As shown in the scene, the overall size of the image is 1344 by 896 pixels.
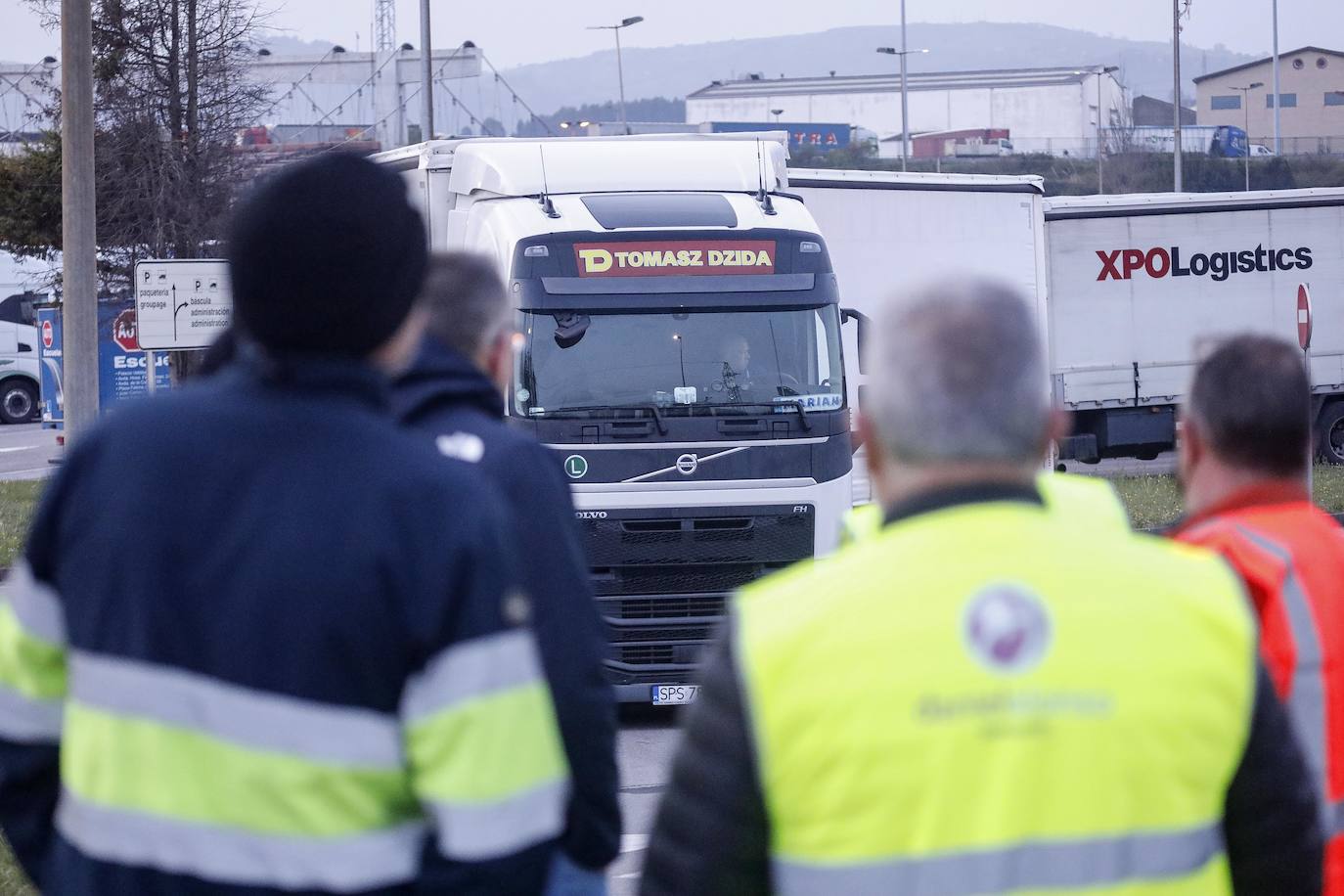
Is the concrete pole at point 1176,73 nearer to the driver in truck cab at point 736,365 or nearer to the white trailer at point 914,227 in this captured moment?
the white trailer at point 914,227

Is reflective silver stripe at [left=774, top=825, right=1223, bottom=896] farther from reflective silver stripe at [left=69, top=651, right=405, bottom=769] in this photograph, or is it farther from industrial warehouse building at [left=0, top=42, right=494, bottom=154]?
industrial warehouse building at [left=0, top=42, right=494, bottom=154]

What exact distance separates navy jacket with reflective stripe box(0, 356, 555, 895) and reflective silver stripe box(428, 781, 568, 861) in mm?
24

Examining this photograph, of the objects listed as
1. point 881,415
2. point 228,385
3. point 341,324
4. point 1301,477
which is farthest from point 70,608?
point 1301,477

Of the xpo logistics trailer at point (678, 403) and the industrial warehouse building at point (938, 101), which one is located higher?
the industrial warehouse building at point (938, 101)

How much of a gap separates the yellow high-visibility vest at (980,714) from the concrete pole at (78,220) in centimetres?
896

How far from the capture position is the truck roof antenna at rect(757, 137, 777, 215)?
9078 mm

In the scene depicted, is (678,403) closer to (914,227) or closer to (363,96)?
(914,227)

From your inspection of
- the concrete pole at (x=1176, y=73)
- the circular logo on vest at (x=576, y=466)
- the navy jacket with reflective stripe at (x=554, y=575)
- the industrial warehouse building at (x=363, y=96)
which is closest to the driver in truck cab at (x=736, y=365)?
the circular logo on vest at (x=576, y=466)

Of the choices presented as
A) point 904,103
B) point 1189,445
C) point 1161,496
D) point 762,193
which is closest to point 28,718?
point 1189,445

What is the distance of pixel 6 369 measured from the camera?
37625 millimetres

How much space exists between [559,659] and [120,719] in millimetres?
976

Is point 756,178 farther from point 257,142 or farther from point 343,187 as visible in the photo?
point 257,142

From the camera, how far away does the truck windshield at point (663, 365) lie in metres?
8.40

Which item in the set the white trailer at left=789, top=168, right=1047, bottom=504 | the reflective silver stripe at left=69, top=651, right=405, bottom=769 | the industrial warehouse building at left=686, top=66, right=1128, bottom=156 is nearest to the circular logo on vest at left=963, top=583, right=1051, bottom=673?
the reflective silver stripe at left=69, top=651, right=405, bottom=769
